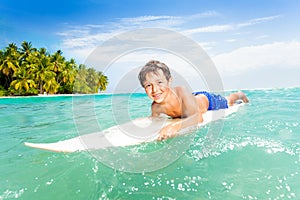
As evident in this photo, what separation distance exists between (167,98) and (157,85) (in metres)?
0.38

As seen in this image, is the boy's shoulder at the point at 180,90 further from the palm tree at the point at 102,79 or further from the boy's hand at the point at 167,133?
the palm tree at the point at 102,79

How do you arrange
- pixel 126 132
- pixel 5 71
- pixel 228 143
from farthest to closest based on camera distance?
1. pixel 5 71
2. pixel 126 132
3. pixel 228 143

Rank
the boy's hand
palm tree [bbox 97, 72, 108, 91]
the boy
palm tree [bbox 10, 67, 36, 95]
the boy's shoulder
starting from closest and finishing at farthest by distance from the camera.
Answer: the boy's hand, palm tree [bbox 97, 72, 108, 91], the boy, the boy's shoulder, palm tree [bbox 10, 67, 36, 95]

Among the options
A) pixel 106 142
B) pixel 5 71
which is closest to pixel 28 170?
pixel 106 142

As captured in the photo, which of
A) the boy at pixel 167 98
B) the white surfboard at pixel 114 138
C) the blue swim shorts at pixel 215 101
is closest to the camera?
the white surfboard at pixel 114 138

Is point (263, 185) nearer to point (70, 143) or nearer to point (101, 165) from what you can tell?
point (101, 165)

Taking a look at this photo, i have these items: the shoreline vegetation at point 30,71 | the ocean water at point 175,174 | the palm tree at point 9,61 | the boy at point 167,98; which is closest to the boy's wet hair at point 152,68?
the boy at point 167,98

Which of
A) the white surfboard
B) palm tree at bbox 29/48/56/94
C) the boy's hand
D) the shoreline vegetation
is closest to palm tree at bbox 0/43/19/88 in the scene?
the shoreline vegetation

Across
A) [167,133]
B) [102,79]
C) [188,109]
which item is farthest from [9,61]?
[167,133]

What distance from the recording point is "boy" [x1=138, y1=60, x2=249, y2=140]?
277cm

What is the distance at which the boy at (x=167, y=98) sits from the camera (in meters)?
2.77

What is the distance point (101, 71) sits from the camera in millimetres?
2449

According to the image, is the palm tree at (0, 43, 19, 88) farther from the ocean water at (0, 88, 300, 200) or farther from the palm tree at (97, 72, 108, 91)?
the ocean water at (0, 88, 300, 200)

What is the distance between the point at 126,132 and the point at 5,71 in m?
29.6
